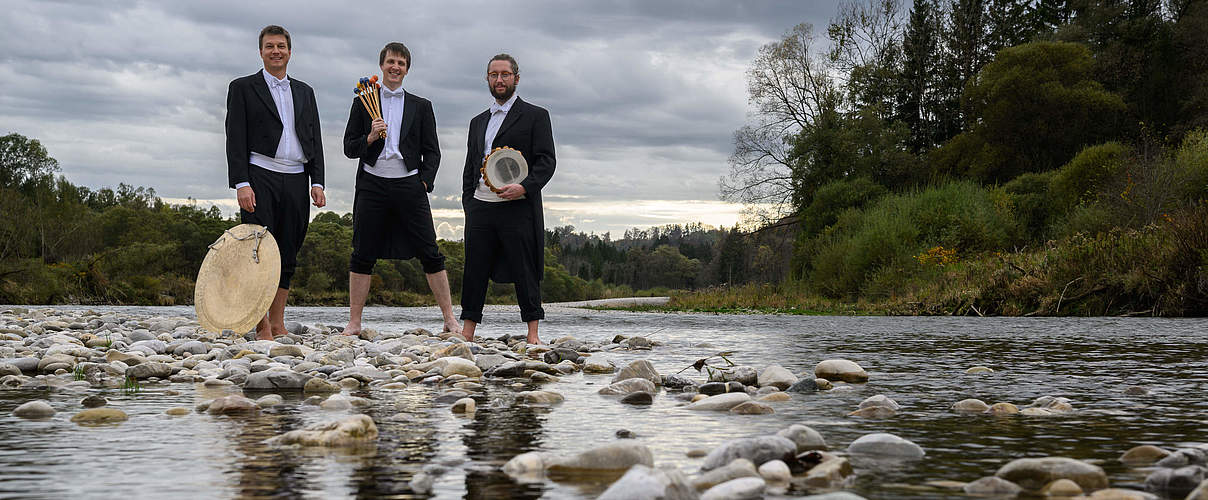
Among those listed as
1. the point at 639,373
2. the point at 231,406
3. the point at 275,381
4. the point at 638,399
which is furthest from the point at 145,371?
the point at 638,399

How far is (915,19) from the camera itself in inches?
1556

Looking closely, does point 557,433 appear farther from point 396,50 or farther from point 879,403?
point 396,50

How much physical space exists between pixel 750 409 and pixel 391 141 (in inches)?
169

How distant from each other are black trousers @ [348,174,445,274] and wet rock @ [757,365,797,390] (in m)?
3.36

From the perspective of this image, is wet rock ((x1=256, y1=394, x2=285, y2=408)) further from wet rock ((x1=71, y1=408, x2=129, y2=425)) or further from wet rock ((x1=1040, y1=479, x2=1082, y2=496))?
wet rock ((x1=1040, y1=479, x2=1082, y2=496))

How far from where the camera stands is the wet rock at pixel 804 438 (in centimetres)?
246

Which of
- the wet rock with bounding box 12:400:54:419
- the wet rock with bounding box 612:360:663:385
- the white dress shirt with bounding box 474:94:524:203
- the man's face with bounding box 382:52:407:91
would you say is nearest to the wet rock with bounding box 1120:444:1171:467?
the wet rock with bounding box 612:360:663:385

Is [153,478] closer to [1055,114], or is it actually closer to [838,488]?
[838,488]

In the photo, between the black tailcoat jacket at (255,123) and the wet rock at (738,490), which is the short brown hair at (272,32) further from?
the wet rock at (738,490)

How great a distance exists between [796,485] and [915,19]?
134ft

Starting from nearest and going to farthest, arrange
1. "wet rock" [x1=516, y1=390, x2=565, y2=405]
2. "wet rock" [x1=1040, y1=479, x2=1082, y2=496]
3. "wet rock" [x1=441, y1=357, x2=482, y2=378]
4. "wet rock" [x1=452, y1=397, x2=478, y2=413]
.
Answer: "wet rock" [x1=1040, y1=479, x2=1082, y2=496], "wet rock" [x1=452, y1=397, x2=478, y2=413], "wet rock" [x1=516, y1=390, x2=565, y2=405], "wet rock" [x1=441, y1=357, x2=482, y2=378]

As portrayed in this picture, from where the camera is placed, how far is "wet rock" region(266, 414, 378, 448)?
251 cm

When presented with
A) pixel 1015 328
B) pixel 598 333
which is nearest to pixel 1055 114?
pixel 1015 328

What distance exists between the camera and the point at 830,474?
2.07 m
